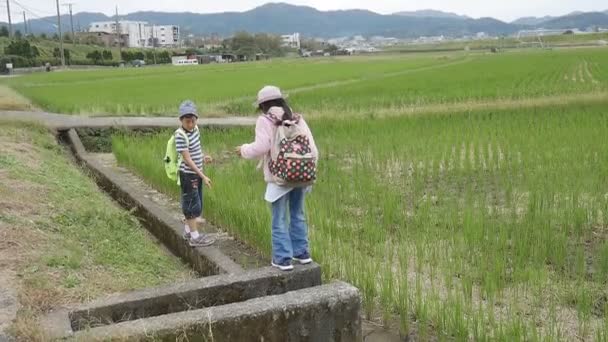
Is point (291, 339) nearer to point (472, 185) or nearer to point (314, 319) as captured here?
point (314, 319)

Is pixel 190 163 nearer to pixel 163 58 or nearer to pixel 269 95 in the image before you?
pixel 269 95

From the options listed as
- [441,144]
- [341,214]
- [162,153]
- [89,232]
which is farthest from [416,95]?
[89,232]

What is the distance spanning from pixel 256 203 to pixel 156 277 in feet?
4.74

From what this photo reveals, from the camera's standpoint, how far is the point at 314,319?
9.99 feet

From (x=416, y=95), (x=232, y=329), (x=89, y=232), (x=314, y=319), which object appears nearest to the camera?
(x=232, y=329)

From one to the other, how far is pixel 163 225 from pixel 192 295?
2.06 m

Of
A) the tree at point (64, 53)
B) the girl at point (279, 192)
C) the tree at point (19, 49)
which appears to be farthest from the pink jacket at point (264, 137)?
the tree at point (64, 53)

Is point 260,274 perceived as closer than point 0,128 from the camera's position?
Yes

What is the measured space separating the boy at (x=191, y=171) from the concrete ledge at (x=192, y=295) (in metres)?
1.01

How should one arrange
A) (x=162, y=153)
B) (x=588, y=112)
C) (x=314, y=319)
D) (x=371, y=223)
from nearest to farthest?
(x=314, y=319), (x=371, y=223), (x=162, y=153), (x=588, y=112)

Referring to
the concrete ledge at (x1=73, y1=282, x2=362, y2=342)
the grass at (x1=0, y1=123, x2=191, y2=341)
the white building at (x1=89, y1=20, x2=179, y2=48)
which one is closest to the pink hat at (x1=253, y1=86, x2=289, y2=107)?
the concrete ledge at (x1=73, y1=282, x2=362, y2=342)

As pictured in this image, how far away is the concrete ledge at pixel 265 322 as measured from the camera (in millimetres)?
2721

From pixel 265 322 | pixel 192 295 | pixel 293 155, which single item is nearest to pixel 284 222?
pixel 293 155

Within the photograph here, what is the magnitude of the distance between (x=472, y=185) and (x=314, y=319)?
419 centimetres
